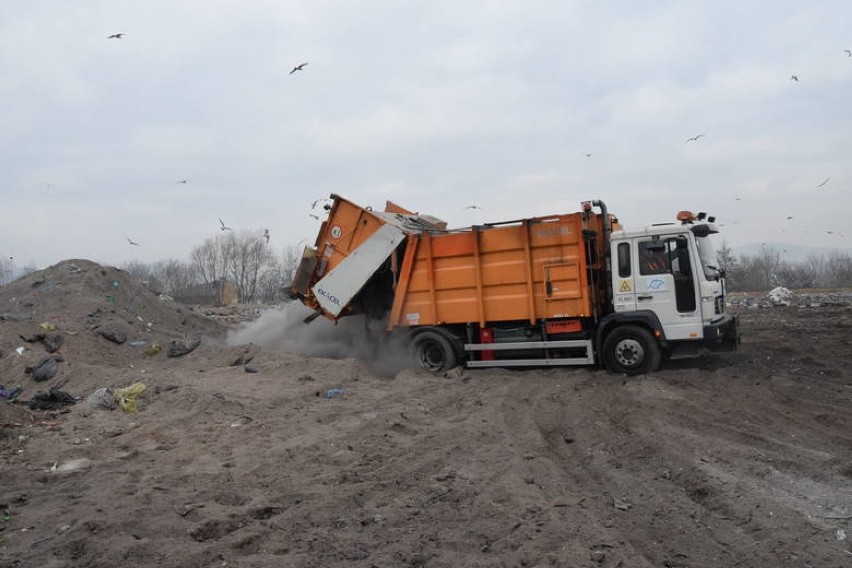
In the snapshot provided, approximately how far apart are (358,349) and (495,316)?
3.07 m

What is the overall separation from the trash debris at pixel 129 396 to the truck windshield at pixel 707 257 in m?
8.12

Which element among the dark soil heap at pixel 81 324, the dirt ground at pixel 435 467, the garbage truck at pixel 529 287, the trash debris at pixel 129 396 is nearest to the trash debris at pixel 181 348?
the dark soil heap at pixel 81 324

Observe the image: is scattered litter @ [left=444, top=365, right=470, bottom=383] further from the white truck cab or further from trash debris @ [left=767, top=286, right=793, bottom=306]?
trash debris @ [left=767, top=286, right=793, bottom=306]

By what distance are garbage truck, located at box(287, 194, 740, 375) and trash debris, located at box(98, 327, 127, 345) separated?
13.3 feet

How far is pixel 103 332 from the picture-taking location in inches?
483

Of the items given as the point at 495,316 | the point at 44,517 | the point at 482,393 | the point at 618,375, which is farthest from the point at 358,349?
the point at 44,517

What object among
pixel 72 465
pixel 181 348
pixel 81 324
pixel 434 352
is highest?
pixel 81 324

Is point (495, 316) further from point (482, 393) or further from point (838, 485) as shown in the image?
point (838, 485)

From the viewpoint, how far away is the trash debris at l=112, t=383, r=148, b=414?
24.9ft

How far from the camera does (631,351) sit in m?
9.14

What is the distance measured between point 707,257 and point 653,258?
2.80ft

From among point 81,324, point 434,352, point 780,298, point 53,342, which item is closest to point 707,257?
point 434,352

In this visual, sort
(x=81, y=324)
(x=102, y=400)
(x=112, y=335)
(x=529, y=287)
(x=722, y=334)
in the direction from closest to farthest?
1. (x=102, y=400)
2. (x=722, y=334)
3. (x=529, y=287)
4. (x=112, y=335)
5. (x=81, y=324)

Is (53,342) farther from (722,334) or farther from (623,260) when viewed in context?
(722,334)
